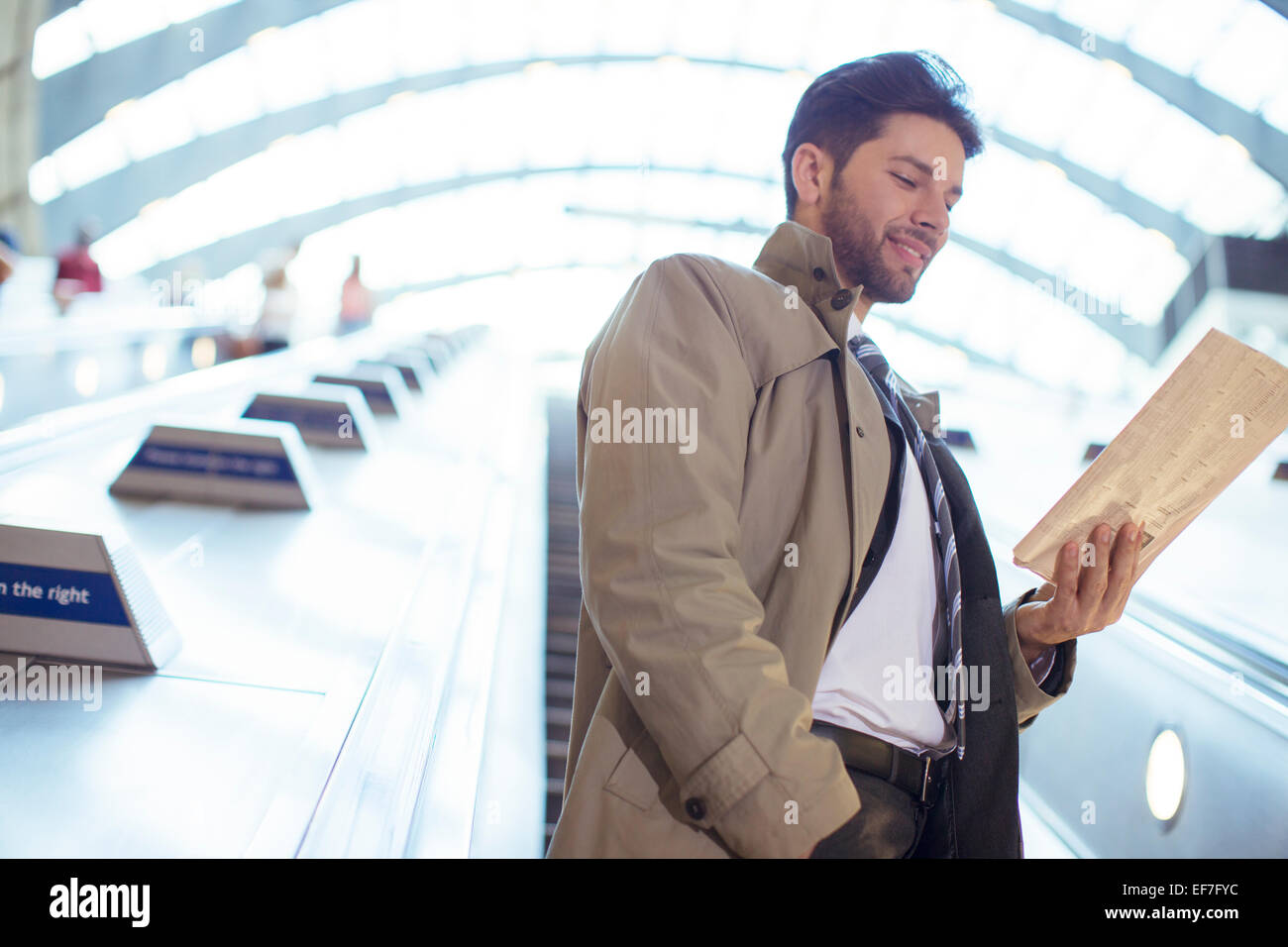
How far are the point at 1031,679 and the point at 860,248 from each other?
1.00 metres

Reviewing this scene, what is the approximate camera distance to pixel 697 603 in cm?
140

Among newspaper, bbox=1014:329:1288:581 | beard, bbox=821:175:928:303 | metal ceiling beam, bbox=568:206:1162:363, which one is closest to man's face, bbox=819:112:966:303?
beard, bbox=821:175:928:303

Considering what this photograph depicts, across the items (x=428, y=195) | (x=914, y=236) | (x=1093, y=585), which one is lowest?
(x=1093, y=585)

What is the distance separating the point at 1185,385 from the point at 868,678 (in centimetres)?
75

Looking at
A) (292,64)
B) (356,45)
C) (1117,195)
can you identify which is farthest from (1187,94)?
(292,64)

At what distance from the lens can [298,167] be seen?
30094 millimetres

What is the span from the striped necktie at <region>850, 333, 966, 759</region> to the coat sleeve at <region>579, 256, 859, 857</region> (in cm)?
41

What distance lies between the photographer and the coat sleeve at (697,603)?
4.44ft

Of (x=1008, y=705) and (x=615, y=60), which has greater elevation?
(x=615, y=60)

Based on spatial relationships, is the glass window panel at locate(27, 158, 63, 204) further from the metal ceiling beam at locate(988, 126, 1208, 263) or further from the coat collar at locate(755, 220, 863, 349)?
the metal ceiling beam at locate(988, 126, 1208, 263)

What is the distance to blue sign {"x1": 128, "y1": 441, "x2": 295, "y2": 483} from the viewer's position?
3488 millimetres

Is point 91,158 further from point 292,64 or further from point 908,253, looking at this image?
point 908,253
